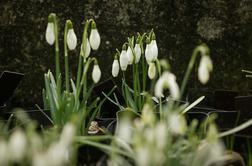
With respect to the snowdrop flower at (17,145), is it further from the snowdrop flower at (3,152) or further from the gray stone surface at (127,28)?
the gray stone surface at (127,28)

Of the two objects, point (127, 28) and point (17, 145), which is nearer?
point (17, 145)

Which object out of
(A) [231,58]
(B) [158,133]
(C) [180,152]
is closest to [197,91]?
(A) [231,58]

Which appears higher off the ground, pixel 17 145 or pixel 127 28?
pixel 127 28

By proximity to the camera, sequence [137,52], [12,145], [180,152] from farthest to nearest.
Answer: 1. [137,52]
2. [180,152]
3. [12,145]

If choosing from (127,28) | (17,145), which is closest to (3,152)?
(17,145)

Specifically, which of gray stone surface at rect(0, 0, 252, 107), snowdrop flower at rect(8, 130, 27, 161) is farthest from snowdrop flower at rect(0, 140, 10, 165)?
gray stone surface at rect(0, 0, 252, 107)

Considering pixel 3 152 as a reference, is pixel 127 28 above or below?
above

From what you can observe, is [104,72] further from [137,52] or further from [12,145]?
[12,145]

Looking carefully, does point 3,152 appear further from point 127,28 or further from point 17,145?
point 127,28
